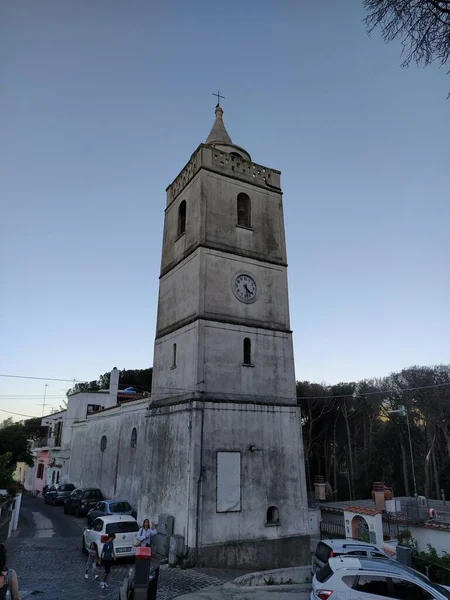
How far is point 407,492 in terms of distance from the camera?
37688 millimetres

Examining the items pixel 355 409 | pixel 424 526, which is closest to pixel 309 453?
pixel 355 409

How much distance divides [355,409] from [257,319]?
32.3m

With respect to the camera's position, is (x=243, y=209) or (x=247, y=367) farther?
(x=243, y=209)

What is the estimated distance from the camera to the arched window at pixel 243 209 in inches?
763

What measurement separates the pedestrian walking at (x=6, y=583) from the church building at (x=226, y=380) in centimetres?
878

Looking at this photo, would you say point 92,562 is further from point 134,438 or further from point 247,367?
point 134,438

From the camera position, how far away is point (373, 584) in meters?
7.98

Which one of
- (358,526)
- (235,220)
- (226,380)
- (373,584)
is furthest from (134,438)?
(373,584)

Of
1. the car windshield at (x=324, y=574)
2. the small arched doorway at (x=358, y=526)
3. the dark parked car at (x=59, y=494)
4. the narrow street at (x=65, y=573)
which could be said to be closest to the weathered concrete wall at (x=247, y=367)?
the narrow street at (x=65, y=573)

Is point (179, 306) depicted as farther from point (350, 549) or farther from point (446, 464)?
point (446, 464)

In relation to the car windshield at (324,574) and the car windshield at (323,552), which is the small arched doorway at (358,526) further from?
the car windshield at (324,574)

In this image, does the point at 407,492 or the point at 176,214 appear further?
the point at 407,492

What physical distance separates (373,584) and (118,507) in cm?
1360

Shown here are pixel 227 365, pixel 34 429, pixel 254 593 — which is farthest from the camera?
pixel 34 429
